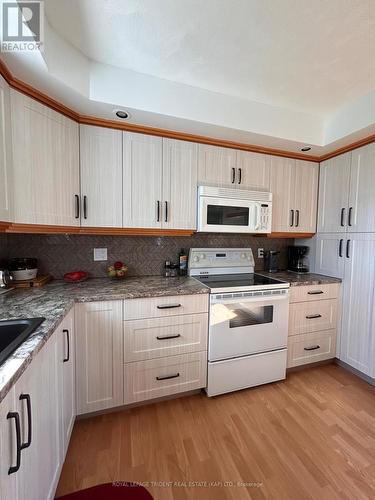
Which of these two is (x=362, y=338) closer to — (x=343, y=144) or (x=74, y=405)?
(x=343, y=144)

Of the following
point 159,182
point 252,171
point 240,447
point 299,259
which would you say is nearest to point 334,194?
point 299,259

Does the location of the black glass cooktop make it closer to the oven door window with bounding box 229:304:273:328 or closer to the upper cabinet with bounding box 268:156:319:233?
the oven door window with bounding box 229:304:273:328

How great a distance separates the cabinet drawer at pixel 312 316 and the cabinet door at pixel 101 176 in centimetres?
185

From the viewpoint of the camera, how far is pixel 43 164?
150 centimetres

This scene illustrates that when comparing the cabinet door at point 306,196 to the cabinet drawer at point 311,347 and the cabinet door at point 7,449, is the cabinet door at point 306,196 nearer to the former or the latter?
the cabinet drawer at point 311,347

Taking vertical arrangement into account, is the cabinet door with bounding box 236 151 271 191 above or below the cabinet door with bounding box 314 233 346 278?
above

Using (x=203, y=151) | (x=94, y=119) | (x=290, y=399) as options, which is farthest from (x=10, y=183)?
(x=290, y=399)

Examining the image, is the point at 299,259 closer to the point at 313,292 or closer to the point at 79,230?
the point at 313,292

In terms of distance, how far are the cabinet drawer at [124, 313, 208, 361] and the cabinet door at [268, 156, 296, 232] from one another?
1.34m

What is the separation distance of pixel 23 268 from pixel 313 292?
8.44 ft

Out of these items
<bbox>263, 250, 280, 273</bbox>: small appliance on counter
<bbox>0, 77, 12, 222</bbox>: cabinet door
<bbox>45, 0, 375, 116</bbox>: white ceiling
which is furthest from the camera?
<bbox>263, 250, 280, 273</bbox>: small appliance on counter

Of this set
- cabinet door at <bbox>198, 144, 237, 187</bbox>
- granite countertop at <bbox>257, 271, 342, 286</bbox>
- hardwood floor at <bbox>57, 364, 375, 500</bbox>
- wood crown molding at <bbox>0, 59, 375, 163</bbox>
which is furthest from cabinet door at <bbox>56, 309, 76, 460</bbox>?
granite countertop at <bbox>257, 271, 342, 286</bbox>

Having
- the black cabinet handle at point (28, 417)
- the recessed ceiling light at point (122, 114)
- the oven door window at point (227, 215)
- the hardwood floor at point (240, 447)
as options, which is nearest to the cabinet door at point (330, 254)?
the oven door window at point (227, 215)

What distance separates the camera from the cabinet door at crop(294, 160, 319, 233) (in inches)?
96.0
